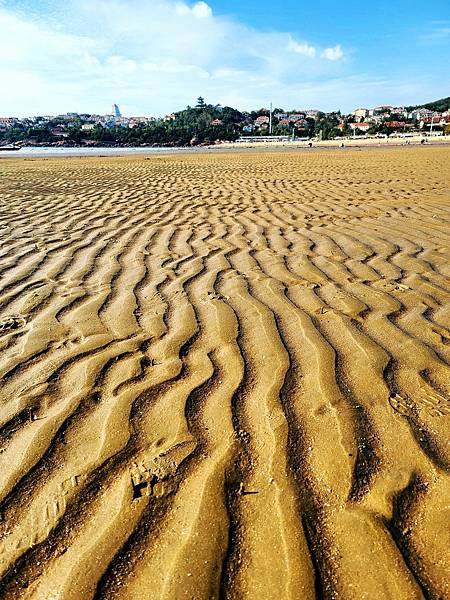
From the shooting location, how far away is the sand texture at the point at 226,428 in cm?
136

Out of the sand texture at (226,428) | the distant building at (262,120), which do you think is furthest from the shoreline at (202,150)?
the distant building at (262,120)

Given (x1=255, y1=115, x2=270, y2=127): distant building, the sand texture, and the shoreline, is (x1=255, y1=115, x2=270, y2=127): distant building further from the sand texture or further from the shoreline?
the sand texture

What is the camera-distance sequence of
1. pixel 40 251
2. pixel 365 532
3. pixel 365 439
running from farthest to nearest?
1. pixel 40 251
2. pixel 365 439
3. pixel 365 532

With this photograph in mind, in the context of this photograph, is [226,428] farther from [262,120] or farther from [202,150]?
[262,120]

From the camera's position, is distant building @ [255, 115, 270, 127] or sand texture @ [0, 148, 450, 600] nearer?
sand texture @ [0, 148, 450, 600]

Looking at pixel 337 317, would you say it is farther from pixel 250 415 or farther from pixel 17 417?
pixel 17 417

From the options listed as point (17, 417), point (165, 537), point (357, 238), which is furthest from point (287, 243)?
point (165, 537)

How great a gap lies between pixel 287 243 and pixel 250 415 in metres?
3.36

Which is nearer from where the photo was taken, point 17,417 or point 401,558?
point 401,558

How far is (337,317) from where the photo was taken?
9.91 ft

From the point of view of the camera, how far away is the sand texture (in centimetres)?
136

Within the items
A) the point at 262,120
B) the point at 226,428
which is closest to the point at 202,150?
the point at 226,428

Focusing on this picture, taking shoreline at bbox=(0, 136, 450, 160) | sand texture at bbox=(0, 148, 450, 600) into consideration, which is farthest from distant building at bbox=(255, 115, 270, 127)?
sand texture at bbox=(0, 148, 450, 600)

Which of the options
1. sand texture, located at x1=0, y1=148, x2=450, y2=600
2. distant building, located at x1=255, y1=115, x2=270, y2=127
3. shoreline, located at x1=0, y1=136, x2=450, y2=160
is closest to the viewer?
sand texture, located at x1=0, y1=148, x2=450, y2=600
